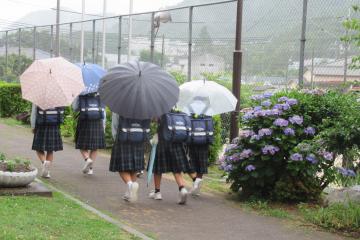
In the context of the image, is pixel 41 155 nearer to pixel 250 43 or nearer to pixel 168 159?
pixel 168 159

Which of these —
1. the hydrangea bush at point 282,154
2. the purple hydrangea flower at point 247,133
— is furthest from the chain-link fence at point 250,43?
the purple hydrangea flower at point 247,133

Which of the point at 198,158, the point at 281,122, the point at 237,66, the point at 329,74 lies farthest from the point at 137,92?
the point at 329,74

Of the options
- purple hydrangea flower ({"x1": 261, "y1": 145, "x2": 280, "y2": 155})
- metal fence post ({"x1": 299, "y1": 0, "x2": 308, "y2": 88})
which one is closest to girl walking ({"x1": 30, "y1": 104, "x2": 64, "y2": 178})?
purple hydrangea flower ({"x1": 261, "y1": 145, "x2": 280, "y2": 155})

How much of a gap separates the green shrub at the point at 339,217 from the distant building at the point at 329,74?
2701 millimetres

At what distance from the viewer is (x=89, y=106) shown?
996 centimetres

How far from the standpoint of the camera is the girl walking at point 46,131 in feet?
31.0

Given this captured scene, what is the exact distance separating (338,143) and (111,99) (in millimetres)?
2862

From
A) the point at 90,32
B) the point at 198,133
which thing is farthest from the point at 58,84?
the point at 90,32

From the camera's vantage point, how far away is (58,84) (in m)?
9.03

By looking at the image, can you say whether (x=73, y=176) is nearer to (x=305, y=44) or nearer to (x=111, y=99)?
(x=111, y=99)

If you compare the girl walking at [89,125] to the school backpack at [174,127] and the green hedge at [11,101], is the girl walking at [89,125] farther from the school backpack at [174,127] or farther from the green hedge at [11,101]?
the green hedge at [11,101]

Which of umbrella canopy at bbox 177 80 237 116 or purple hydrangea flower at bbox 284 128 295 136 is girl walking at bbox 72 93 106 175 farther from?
purple hydrangea flower at bbox 284 128 295 136

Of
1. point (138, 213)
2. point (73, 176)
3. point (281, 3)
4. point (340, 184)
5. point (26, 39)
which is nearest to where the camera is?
point (138, 213)

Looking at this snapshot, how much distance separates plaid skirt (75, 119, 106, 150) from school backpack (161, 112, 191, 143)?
2259 mm
